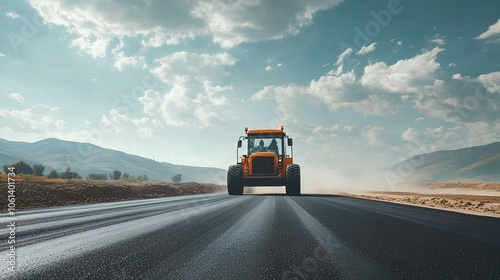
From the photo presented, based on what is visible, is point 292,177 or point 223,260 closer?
point 223,260

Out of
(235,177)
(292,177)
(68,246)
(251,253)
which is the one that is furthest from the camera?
(235,177)

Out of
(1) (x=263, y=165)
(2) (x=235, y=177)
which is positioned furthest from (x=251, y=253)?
(1) (x=263, y=165)

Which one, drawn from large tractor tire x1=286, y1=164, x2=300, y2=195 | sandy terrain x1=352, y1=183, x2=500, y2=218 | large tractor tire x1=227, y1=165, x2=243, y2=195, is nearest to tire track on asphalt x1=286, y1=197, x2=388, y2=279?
sandy terrain x1=352, y1=183, x2=500, y2=218

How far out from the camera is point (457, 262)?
9.74ft

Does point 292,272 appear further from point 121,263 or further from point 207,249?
point 121,263

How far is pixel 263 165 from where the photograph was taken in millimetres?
20094

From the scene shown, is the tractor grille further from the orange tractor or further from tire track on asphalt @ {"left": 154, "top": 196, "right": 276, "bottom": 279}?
tire track on asphalt @ {"left": 154, "top": 196, "right": 276, "bottom": 279}

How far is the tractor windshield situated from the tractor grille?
129 centimetres

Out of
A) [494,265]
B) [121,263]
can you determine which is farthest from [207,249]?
[494,265]

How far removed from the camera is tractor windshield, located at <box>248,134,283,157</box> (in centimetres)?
2141

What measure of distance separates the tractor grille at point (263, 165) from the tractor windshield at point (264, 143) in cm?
129

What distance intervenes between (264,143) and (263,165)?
6.79 feet

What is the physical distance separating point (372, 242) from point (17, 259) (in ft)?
12.8

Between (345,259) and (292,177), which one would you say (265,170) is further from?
(345,259)
